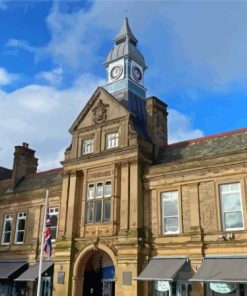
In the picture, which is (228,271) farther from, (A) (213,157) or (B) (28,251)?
(B) (28,251)

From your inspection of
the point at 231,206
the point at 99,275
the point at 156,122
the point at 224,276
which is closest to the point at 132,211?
the point at 99,275

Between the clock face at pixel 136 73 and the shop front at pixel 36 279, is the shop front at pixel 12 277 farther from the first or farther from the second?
the clock face at pixel 136 73

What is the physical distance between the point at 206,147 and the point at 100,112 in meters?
7.64

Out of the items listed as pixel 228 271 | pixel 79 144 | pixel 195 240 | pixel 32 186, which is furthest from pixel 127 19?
pixel 228 271

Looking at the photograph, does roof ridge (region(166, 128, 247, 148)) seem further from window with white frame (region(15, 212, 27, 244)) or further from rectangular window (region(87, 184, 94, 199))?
window with white frame (region(15, 212, 27, 244))

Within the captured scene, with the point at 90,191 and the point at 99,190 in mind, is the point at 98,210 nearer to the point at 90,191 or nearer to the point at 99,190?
the point at 99,190

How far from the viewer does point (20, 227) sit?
29219mm

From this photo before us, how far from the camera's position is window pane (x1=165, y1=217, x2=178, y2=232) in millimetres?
21250

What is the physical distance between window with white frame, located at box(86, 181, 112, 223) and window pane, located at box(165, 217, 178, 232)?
3.64 meters

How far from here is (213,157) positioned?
20.6 metres

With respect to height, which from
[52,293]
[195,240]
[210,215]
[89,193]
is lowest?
[52,293]

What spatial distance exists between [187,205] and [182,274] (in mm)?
3703

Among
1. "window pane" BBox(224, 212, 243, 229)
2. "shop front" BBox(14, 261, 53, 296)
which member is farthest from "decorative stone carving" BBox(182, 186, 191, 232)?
"shop front" BBox(14, 261, 53, 296)

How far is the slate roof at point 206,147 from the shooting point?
21594 mm
